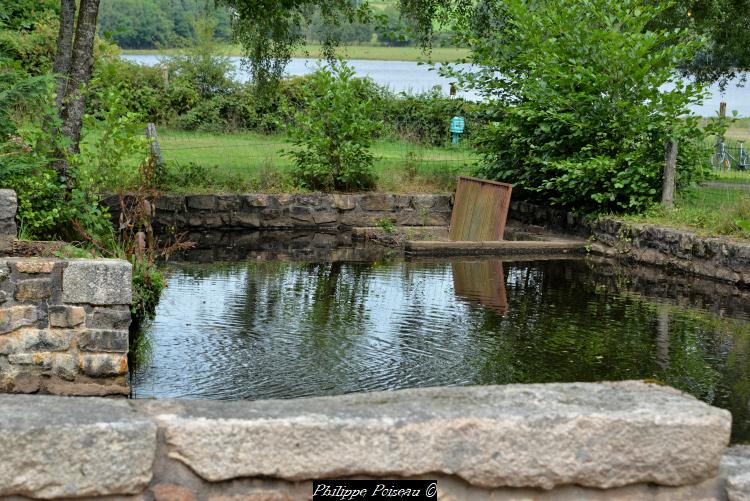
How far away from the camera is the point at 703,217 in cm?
1317

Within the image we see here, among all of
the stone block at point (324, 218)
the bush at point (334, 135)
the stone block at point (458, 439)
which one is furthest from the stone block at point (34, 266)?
the bush at point (334, 135)

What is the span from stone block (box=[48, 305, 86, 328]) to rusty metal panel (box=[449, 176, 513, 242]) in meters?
8.56

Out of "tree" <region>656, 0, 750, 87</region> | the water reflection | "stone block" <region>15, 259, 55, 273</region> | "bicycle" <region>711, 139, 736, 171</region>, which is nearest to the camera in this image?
"stone block" <region>15, 259, 55, 273</region>

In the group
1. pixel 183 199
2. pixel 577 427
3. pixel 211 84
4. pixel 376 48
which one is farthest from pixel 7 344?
pixel 376 48

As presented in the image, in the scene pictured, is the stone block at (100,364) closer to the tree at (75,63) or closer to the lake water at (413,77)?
the tree at (75,63)

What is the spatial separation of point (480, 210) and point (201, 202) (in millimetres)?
4450

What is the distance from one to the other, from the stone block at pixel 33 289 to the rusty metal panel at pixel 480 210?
8691 mm

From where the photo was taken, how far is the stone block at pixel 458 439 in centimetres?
288

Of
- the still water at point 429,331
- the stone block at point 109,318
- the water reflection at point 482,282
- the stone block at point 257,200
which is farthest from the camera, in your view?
the stone block at point 257,200

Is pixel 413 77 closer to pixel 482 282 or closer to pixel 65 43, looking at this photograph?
pixel 65 43

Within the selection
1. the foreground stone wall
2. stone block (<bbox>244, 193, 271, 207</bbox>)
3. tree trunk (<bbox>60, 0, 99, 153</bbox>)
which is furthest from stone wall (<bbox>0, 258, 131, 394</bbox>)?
stone block (<bbox>244, 193, 271, 207</bbox>)

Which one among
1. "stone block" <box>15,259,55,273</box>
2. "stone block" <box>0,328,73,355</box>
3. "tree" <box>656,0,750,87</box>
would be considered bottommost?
→ "stone block" <box>0,328,73,355</box>

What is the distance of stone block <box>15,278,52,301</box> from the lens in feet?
20.3

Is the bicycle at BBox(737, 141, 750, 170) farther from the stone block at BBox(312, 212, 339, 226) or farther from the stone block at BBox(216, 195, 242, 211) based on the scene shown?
the stone block at BBox(216, 195, 242, 211)
